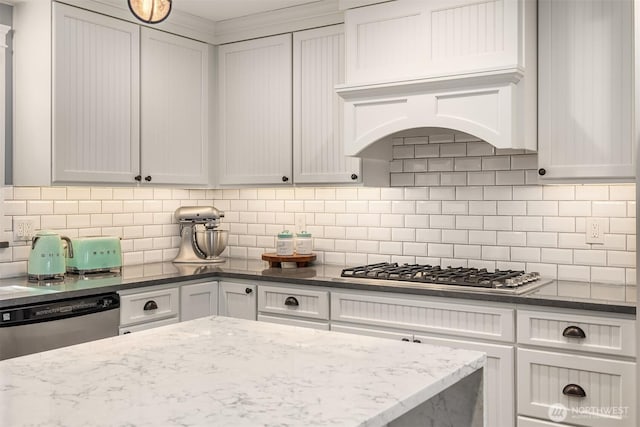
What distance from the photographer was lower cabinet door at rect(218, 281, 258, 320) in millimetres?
3902

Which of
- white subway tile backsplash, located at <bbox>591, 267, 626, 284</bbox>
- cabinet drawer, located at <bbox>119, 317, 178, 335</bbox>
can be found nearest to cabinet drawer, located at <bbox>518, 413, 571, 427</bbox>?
white subway tile backsplash, located at <bbox>591, 267, 626, 284</bbox>

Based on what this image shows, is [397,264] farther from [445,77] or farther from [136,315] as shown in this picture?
[136,315]

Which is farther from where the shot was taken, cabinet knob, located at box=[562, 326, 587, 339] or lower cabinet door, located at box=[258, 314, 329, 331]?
lower cabinet door, located at box=[258, 314, 329, 331]

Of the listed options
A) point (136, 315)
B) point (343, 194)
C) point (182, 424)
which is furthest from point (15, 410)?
point (343, 194)

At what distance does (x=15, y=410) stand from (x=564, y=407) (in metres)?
2.32

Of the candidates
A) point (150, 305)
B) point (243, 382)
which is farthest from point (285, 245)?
point (243, 382)

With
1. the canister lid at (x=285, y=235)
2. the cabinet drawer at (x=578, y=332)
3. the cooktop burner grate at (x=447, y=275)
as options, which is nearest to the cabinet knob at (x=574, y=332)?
the cabinet drawer at (x=578, y=332)

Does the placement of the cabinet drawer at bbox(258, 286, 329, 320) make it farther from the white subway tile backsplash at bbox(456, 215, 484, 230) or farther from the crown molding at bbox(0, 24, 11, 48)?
the crown molding at bbox(0, 24, 11, 48)

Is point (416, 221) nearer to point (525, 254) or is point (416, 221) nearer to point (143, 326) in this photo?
point (525, 254)

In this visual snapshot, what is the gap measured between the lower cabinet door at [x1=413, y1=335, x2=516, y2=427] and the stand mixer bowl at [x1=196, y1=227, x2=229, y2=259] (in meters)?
2.01

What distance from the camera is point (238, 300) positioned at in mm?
3971

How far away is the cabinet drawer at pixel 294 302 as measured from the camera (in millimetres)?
3611

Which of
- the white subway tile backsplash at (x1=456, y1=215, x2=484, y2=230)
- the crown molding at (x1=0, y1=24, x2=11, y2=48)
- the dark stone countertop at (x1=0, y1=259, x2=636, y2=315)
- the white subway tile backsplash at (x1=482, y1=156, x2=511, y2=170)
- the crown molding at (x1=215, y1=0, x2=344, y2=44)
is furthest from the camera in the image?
the crown molding at (x1=215, y1=0, x2=344, y2=44)

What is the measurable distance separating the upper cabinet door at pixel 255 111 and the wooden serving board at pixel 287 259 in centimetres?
48
